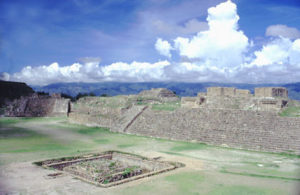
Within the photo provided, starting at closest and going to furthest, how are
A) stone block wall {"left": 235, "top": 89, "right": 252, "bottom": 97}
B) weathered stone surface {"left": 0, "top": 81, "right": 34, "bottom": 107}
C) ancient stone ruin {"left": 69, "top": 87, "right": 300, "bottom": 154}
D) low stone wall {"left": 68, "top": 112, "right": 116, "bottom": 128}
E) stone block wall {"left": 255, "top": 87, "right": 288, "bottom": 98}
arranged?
ancient stone ruin {"left": 69, "top": 87, "right": 300, "bottom": 154}
stone block wall {"left": 255, "top": 87, "right": 288, "bottom": 98}
low stone wall {"left": 68, "top": 112, "right": 116, "bottom": 128}
stone block wall {"left": 235, "top": 89, "right": 252, "bottom": 97}
weathered stone surface {"left": 0, "top": 81, "right": 34, "bottom": 107}

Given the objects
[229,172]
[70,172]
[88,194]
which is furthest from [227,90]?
[88,194]

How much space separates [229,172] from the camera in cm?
1198

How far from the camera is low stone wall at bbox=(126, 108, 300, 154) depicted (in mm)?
16922

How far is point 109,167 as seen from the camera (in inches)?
505

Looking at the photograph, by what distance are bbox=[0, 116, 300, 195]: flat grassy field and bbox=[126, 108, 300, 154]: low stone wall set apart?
974 mm

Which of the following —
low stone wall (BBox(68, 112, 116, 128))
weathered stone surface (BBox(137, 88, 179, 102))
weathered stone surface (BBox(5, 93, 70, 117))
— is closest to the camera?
low stone wall (BBox(68, 112, 116, 128))

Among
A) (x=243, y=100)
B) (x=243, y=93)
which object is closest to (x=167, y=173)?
(x=243, y=100)

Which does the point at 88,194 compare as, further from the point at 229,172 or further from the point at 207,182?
the point at 229,172

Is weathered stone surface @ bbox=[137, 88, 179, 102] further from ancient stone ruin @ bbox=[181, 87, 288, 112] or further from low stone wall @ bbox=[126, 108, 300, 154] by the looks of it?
low stone wall @ bbox=[126, 108, 300, 154]

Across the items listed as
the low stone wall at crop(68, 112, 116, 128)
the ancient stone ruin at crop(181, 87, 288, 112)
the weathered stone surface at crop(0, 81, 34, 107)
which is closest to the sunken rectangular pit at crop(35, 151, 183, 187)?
the low stone wall at crop(68, 112, 116, 128)

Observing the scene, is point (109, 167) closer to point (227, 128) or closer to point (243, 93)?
point (227, 128)

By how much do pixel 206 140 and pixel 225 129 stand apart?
1.56m

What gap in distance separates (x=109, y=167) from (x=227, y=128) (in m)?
9.77

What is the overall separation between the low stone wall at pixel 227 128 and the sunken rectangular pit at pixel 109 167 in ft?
20.5
